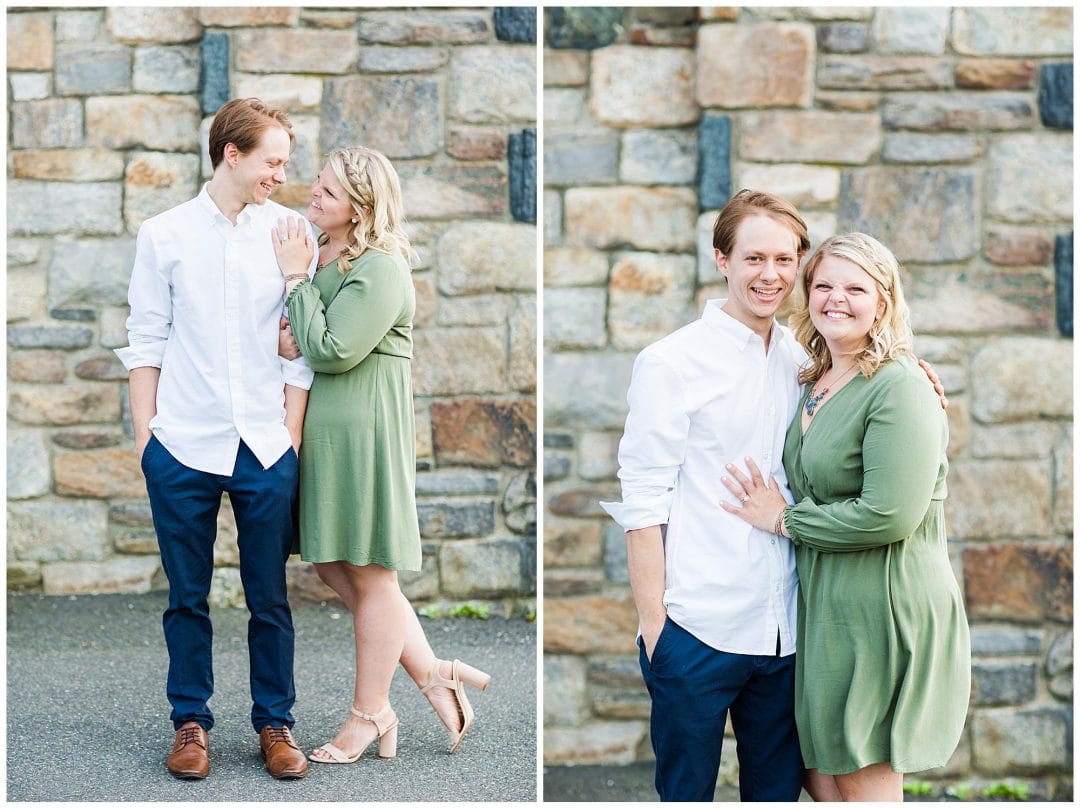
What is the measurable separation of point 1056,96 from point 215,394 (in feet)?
10.4

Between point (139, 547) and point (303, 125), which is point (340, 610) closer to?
point (139, 547)

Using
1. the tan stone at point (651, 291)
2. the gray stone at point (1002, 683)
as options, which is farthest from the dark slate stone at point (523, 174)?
the gray stone at point (1002, 683)

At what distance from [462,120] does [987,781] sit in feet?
10.7

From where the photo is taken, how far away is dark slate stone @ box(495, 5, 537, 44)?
14.3ft

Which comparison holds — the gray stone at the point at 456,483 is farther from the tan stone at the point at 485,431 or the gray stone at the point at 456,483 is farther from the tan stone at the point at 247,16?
the tan stone at the point at 247,16

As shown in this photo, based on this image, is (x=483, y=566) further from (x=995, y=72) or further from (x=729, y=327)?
(x=995, y=72)

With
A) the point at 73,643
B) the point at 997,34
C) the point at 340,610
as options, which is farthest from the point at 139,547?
the point at 997,34

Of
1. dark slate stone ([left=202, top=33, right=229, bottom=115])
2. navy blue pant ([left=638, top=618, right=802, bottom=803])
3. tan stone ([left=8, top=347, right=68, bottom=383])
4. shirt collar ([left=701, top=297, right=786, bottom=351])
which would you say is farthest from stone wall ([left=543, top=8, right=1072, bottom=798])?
tan stone ([left=8, top=347, right=68, bottom=383])

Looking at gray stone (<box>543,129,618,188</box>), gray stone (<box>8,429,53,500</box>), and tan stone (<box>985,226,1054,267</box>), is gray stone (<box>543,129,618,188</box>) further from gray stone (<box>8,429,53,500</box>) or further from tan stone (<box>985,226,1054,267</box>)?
gray stone (<box>8,429,53,500</box>)

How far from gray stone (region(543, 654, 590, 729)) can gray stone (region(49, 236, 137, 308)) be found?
224cm

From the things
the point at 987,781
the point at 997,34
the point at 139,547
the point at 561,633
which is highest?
the point at 997,34

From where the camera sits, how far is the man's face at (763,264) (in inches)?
97.0

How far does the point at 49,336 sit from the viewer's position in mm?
4461

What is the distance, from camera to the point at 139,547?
14.9 ft
